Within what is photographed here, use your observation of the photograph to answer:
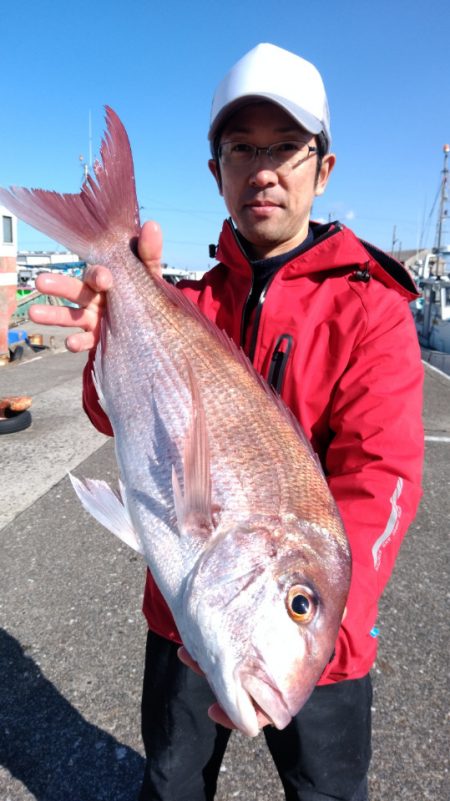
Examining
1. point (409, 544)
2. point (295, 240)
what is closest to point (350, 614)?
point (295, 240)

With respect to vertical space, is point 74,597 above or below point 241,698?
below

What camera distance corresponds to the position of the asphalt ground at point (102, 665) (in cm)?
234

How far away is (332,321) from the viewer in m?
1.74

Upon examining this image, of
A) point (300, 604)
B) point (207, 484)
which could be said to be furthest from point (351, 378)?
point (300, 604)

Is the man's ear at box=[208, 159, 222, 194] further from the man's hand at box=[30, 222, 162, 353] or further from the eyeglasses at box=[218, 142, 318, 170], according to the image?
the man's hand at box=[30, 222, 162, 353]

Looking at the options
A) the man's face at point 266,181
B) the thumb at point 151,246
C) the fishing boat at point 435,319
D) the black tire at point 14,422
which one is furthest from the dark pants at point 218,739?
the fishing boat at point 435,319

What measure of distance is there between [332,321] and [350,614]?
2.85ft

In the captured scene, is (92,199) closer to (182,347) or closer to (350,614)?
(182,347)

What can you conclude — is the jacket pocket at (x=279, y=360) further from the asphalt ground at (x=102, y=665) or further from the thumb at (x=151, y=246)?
the asphalt ground at (x=102, y=665)

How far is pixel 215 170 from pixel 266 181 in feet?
1.22

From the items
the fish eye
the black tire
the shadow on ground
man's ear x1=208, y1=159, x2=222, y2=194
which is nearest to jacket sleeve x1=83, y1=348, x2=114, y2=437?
man's ear x1=208, y1=159, x2=222, y2=194

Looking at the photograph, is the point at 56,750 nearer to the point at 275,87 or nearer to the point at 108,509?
the point at 108,509

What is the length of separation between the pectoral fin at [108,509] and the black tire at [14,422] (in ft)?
17.1

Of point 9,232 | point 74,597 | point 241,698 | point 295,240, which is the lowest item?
point 74,597
